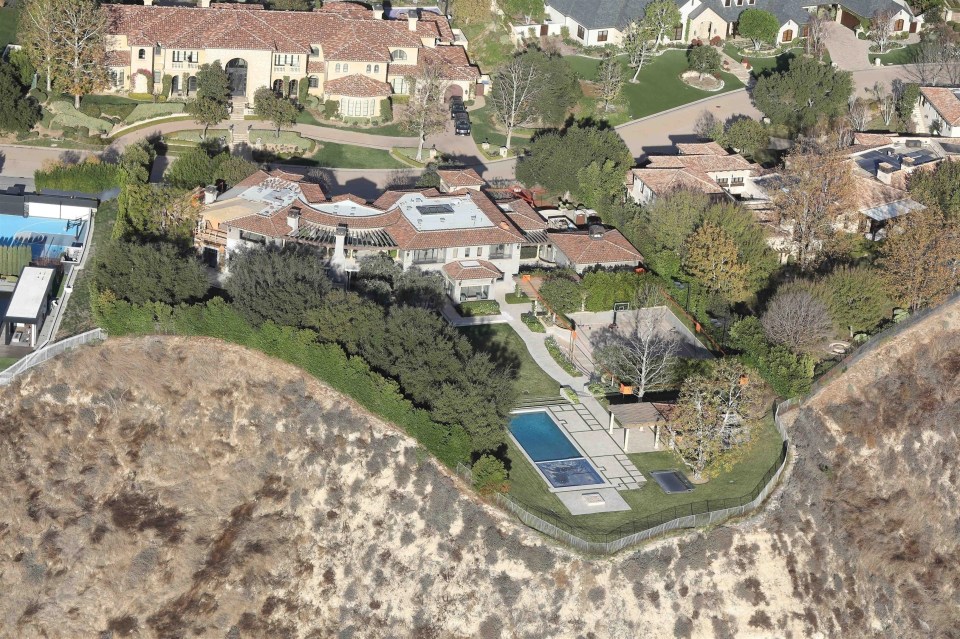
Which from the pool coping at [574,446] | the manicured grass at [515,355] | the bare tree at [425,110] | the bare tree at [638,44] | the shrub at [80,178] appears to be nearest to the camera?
the pool coping at [574,446]

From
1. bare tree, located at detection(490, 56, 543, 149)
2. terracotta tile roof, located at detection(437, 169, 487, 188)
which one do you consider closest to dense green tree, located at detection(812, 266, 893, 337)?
terracotta tile roof, located at detection(437, 169, 487, 188)

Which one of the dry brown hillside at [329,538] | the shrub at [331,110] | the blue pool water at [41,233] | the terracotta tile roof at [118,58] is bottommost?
the dry brown hillside at [329,538]

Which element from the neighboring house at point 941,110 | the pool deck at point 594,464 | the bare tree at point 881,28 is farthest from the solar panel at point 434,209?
the bare tree at point 881,28

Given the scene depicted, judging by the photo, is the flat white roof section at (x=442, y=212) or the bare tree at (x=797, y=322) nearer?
the bare tree at (x=797, y=322)

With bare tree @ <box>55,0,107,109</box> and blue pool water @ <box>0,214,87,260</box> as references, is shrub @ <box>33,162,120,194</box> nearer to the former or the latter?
blue pool water @ <box>0,214,87,260</box>

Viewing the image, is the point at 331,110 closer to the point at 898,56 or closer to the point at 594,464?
the point at 594,464

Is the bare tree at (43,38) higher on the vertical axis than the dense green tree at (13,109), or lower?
higher

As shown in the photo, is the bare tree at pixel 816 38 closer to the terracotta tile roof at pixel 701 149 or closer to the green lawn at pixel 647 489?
the terracotta tile roof at pixel 701 149
